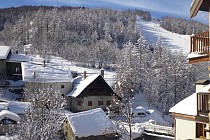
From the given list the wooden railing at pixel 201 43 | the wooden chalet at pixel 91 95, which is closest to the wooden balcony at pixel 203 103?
the wooden railing at pixel 201 43

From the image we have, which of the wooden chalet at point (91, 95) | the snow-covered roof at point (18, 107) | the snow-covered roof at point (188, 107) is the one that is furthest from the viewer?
the wooden chalet at point (91, 95)

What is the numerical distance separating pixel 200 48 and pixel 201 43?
0.22 m

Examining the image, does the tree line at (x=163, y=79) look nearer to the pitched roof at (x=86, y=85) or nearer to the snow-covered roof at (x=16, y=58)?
the pitched roof at (x=86, y=85)

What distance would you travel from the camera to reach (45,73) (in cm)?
5903

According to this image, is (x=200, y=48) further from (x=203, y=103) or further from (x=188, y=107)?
(x=188, y=107)

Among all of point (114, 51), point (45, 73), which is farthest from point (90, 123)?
point (114, 51)

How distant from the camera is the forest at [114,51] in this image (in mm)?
71188

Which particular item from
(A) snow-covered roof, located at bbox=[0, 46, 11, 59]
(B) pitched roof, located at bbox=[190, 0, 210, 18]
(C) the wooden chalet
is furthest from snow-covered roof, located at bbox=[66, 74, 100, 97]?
(B) pitched roof, located at bbox=[190, 0, 210, 18]

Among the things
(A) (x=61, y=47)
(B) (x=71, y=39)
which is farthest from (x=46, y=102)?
(B) (x=71, y=39)

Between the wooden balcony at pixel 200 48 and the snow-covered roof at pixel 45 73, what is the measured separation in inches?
1783

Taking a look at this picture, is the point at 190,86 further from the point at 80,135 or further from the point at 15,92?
the point at 80,135

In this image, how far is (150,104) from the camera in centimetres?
6906

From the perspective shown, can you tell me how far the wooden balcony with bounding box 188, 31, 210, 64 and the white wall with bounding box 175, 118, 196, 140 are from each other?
745cm

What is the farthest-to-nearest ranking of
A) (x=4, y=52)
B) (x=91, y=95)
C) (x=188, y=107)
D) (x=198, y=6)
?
1. (x=4, y=52)
2. (x=91, y=95)
3. (x=188, y=107)
4. (x=198, y=6)
